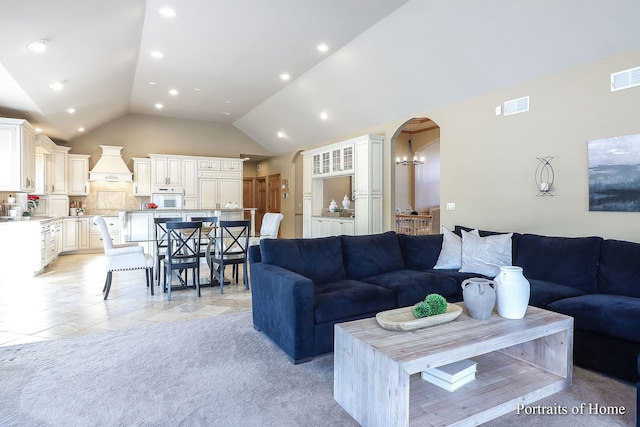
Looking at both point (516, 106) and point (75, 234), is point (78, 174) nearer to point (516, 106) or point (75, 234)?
point (75, 234)

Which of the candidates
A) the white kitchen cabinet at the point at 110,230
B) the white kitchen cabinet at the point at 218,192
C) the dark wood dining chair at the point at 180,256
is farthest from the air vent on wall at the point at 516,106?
the white kitchen cabinet at the point at 110,230

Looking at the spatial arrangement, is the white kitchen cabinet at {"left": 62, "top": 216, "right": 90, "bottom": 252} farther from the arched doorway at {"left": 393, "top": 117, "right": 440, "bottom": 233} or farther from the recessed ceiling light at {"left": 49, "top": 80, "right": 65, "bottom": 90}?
the arched doorway at {"left": 393, "top": 117, "right": 440, "bottom": 233}

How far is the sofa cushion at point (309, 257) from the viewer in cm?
328

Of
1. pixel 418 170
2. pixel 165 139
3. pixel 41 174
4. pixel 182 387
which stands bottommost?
pixel 182 387

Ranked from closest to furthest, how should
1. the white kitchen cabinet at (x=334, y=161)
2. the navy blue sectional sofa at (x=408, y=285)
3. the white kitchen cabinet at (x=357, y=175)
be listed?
the navy blue sectional sofa at (x=408, y=285) → the white kitchen cabinet at (x=357, y=175) → the white kitchen cabinet at (x=334, y=161)

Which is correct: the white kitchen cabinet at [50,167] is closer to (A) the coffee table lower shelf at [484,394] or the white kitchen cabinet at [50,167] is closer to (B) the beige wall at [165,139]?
(B) the beige wall at [165,139]

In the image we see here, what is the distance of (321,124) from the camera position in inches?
318

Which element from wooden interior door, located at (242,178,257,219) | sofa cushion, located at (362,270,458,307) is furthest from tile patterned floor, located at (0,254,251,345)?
wooden interior door, located at (242,178,257,219)

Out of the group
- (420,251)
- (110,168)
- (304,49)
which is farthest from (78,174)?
(420,251)

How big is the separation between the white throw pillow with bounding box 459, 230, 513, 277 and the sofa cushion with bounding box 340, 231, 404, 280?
678 mm

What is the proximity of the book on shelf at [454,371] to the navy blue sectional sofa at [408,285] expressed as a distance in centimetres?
89

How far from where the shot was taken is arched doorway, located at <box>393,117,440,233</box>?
33.0 feet

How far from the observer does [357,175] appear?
6.95 metres

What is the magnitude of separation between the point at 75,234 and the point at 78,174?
4.89 feet
